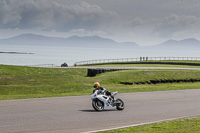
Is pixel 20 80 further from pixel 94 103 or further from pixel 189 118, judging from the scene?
pixel 189 118

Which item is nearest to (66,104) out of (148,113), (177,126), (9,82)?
(148,113)

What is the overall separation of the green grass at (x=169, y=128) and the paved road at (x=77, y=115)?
1.01m

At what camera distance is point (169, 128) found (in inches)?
447

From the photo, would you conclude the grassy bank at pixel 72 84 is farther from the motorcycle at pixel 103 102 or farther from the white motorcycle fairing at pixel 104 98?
the white motorcycle fairing at pixel 104 98

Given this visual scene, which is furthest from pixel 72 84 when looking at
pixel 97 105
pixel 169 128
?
pixel 169 128

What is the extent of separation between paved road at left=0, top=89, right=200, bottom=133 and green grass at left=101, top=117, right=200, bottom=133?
1.01m

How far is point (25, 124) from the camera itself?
1159cm

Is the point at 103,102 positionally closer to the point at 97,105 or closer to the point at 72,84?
the point at 97,105

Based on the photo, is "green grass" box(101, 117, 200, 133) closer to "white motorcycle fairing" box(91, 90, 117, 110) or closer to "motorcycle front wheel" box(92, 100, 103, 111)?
"white motorcycle fairing" box(91, 90, 117, 110)

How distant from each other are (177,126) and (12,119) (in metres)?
6.35

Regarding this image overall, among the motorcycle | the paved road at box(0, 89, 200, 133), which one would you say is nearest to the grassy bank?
the paved road at box(0, 89, 200, 133)

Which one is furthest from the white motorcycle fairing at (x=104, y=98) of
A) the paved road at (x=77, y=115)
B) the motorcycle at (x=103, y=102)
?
the paved road at (x=77, y=115)

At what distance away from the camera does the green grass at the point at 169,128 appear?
10.8 m

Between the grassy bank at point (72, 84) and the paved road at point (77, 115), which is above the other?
the grassy bank at point (72, 84)
